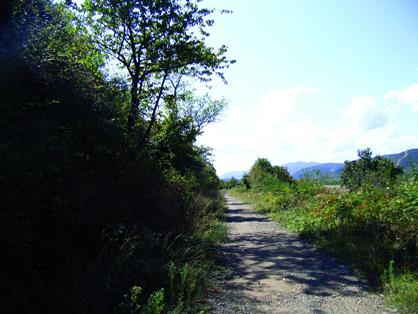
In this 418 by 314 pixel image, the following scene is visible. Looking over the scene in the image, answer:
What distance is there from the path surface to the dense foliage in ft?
2.56

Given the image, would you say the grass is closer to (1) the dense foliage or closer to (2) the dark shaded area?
(2) the dark shaded area

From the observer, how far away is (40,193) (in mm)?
4719

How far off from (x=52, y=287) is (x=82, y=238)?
4.57 feet

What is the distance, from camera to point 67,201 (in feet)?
16.7

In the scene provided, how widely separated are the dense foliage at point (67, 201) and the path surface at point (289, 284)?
0.78 meters

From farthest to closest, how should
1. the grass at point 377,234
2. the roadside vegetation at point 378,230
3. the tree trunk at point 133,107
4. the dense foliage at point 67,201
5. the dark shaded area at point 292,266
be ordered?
the tree trunk at point 133,107 < the dark shaded area at point 292,266 < the roadside vegetation at point 378,230 < the grass at point 377,234 < the dense foliage at point 67,201

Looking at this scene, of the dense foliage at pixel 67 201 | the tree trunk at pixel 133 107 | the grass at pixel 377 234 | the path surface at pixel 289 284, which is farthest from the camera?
the tree trunk at pixel 133 107

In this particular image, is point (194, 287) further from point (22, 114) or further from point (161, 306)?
point (22, 114)

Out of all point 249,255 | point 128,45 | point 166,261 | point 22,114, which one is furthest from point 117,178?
point 128,45

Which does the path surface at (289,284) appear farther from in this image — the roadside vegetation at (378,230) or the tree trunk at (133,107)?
the tree trunk at (133,107)

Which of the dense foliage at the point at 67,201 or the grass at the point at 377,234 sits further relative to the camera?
the grass at the point at 377,234

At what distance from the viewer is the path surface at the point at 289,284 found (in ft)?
16.0

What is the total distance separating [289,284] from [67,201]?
4243 mm

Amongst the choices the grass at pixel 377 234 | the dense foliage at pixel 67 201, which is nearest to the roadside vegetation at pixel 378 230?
the grass at pixel 377 234
